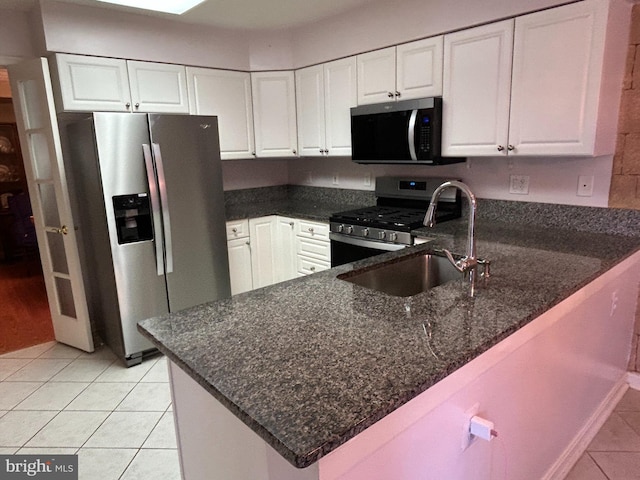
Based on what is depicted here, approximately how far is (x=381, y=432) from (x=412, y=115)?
2176 millimetres

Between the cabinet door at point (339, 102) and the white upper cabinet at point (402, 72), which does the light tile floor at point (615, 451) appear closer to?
the white upper cabinet at point (402, 72)

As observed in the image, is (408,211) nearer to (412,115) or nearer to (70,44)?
(412,115)

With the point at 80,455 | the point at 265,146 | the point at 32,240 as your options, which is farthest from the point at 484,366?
the point at 32,240

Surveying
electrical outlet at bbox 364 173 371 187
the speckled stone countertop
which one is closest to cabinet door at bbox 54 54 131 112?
electrical outlet at bbox 364 173 371 187

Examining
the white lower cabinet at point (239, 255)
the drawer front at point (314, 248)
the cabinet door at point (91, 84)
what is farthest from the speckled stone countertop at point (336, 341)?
the cabinet door at point (91, 84)

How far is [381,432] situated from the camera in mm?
906

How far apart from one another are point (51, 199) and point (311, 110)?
80.7 inches

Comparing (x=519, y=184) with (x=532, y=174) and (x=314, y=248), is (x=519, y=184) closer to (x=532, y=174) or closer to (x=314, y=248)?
(x=532, y=174)

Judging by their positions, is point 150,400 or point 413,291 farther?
point 150,400

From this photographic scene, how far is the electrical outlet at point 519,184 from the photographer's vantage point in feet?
8.57

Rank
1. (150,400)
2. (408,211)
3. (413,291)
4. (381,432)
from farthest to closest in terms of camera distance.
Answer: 1. (408,211)
2. (150,400)
3. (413,291)
4. (381,432)

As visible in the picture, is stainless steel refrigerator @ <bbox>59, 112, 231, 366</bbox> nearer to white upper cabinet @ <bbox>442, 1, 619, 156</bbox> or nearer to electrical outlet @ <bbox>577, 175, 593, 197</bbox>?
white upper cabinet @ <bbox>442, 1, 619, 156</bbox>

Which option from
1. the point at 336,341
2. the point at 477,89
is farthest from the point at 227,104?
the point at 336,341

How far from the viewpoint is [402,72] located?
2.77 meters
